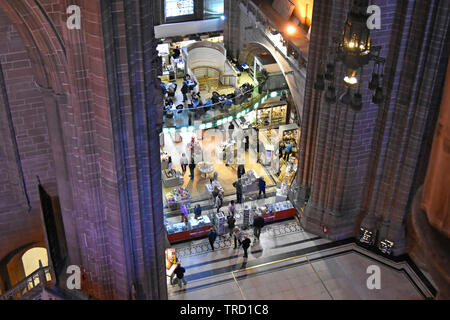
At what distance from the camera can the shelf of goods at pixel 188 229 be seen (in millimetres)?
19422

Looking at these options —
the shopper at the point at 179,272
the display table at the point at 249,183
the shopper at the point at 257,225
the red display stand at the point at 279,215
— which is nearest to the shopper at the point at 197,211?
the shopper at the point at 257,225

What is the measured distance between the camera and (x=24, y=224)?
1408cm

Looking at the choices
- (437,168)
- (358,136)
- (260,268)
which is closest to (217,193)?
(260,268)

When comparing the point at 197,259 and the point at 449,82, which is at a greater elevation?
the point at 449,82

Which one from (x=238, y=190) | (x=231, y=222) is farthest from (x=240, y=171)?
(x=231, y=222)

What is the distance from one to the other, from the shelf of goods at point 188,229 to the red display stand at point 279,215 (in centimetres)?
225

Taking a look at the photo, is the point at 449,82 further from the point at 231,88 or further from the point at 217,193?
the point at 231,88

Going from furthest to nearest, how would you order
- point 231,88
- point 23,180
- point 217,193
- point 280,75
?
1. point 231,88
2. point 280,75
3. point 217,193
4. point 23,180

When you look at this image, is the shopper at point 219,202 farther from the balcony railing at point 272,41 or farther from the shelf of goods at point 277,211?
the balcony railing at point 272,41

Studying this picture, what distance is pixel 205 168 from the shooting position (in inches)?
963

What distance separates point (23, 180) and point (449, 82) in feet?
41.2

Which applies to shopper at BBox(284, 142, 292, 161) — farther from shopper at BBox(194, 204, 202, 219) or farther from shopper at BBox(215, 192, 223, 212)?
shopper at BBox(194, 204, 202, 219)

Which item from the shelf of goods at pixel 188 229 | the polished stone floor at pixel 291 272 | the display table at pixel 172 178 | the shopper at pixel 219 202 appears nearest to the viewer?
the polished stone floor at pixel 291 272

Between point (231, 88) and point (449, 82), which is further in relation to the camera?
point (231, 88)
